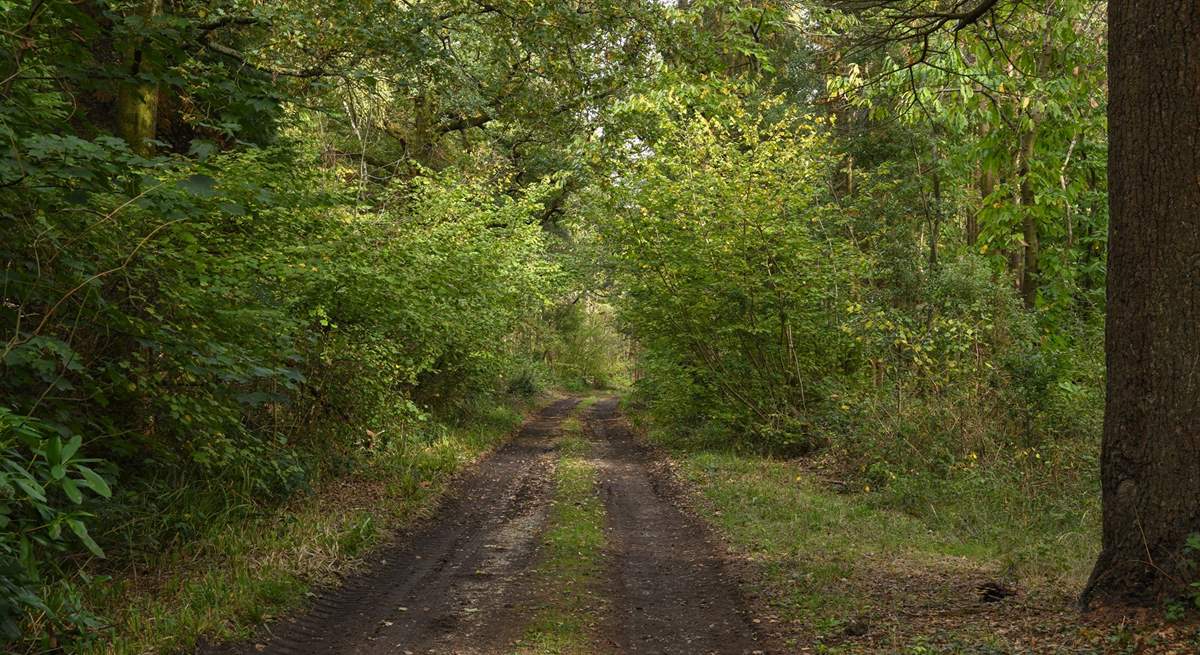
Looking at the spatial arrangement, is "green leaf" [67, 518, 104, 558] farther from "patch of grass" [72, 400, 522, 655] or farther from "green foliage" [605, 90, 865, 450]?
"green foliage" [605, 90, 865, 450]

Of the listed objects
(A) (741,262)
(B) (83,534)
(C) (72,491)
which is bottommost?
(B) (83,534)

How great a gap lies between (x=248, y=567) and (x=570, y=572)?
281cm

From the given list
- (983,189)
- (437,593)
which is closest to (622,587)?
(437,593)

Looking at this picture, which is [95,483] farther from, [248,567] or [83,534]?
[248,567]

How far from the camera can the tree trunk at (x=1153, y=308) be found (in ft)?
15.6

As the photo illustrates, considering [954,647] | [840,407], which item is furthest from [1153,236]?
[840,407]

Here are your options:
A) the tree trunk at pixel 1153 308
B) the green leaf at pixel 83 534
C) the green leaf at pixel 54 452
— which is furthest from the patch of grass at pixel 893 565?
the green leaf at pixel 54 452

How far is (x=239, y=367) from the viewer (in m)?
6.13

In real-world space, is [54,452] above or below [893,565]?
above

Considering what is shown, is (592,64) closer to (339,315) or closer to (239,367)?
(339,315)

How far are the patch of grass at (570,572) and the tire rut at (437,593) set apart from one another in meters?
Answer: 0.20

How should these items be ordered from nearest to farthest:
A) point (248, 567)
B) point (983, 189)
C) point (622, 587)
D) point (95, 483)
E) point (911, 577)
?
point (95, 483)
point (248, 567)
point (911, 577)
point (622, 587)
point (983, 189)

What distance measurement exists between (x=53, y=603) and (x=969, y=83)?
8605 mm

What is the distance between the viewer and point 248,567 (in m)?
6.63
